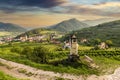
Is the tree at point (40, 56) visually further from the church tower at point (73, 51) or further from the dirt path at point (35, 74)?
the church tower at point (73, 51)

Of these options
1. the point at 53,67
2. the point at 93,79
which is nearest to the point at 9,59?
the point at 53,67

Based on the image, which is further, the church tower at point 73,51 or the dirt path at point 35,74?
the church tower at point 73,51

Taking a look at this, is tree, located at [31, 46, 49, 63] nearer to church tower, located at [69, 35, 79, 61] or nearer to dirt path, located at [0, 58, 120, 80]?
dirt path, located at [0, 58, 120, 80]

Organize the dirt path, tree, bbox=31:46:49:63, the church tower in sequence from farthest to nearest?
tree, bbox=31:46:49:63 → the church tower → the dirt path

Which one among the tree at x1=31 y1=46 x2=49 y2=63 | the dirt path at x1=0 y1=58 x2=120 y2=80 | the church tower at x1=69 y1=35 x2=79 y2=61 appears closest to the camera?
the dirt path at x1=0 y1=58 x2=120 y2=80

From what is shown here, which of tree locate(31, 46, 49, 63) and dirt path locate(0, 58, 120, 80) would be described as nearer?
dirt path locate(0, 58, 120, 80)

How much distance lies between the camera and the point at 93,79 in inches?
2616

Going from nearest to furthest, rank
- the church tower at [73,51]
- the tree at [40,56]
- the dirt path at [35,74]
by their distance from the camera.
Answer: the dirt path at [35,74] → the church tower at [73,51] → the tree at [40,56]

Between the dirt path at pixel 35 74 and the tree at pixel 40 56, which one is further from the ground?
the tree at pixel 40 56

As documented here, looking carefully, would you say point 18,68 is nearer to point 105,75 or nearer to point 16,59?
point 16,59

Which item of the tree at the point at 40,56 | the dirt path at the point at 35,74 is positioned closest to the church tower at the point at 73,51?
the tree at the point at 40,56

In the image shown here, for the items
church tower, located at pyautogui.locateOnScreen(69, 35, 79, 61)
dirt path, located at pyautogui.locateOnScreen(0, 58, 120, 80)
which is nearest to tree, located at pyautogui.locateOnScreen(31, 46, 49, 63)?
dirt path, located at pyautogui.locateOnScreen(0, 58, 120, 80)

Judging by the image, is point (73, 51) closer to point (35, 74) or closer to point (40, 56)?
point (40, 56)

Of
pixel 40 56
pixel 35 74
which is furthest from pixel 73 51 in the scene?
pixel 35 74
